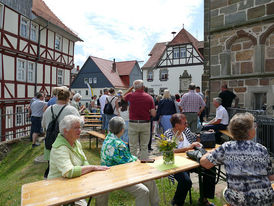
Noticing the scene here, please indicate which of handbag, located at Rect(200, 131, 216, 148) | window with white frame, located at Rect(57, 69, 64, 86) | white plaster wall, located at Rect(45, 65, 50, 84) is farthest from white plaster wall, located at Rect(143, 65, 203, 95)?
handbag, located at Rect(200, 131, 216, 148)

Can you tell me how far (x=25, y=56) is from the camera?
14523 millimetres

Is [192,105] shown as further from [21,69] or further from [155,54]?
A: [155,54]

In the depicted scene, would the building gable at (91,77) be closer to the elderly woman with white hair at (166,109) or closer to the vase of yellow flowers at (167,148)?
the elderly woman with white hair at (166,109)

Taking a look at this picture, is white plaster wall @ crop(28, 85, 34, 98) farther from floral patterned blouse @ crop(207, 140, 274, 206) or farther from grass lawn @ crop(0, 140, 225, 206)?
floral patterned blouse @ crop(207, 140, 274, 206)

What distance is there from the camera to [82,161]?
107 inches

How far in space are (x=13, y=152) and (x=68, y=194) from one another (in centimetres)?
642

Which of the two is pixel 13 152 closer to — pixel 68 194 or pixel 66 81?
pixel 68 194

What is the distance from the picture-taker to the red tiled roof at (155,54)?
31236 millimetres

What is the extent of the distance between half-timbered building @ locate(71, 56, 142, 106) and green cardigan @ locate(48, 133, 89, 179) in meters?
31.5

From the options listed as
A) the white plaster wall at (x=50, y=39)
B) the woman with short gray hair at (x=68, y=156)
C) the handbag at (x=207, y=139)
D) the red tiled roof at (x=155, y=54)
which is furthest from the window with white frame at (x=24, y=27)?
the red tiled roof at (x=155, y=54)

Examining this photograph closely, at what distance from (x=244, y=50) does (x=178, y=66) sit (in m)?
21.5

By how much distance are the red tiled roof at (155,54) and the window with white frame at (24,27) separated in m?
18.8

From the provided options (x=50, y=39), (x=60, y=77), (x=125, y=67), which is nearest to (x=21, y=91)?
(x=50, y=39)

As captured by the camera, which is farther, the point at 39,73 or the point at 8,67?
Answer: the point at 39,73
